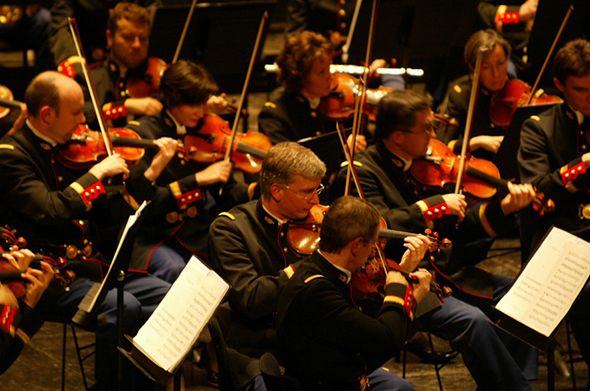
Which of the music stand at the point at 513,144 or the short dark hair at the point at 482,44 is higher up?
the short dark hair at the point at 482,44

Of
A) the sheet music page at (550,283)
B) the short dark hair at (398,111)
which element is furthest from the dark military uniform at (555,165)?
the sheet music page at (550,283)

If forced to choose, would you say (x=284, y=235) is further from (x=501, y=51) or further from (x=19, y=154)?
(x=501, y=51)

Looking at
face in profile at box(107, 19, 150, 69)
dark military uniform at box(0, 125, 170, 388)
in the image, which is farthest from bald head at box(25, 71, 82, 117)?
face in profile at box(107, 19, 150, 69)

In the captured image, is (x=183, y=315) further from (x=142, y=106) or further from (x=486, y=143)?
(x=486, y=143)

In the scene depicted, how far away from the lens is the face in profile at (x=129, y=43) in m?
6.37

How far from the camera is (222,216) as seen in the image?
4.63 metres

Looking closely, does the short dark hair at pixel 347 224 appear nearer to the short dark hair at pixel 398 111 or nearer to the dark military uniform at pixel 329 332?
the dark military uniform at pixel 329 332

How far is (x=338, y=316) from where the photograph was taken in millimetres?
3912

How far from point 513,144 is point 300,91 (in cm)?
141

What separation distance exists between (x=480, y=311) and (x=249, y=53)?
273cm

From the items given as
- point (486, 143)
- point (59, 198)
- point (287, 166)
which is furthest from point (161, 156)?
point (486, 143)

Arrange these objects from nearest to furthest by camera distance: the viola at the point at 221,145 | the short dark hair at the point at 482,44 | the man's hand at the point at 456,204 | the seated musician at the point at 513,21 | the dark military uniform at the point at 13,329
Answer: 1. the dark military uniform at the point at 13,329
2. the man's hand at the point at 456,204
3. the viola at the point at 221,145
4. the short dark hair at the point at 482,44
5. the seated musician at the point at 513,21

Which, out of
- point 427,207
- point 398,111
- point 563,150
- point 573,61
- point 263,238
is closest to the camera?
point 263,238

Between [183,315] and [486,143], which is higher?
[183,315]
